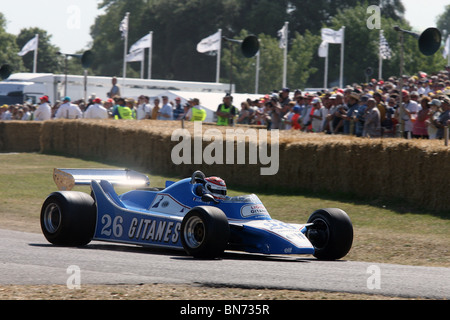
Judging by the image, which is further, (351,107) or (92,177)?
(351,107)

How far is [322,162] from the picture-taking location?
15.4 m

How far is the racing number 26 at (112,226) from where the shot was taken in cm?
958

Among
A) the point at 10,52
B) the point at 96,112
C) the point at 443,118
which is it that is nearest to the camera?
the point at 443,118

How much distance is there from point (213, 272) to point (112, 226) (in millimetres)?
2682

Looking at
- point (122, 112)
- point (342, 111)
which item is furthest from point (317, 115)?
point (122, 112)

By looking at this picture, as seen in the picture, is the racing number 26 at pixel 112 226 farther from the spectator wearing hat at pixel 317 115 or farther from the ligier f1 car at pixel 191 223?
the spectator wearing hat at pixel 317 115

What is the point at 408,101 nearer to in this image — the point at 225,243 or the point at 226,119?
the point at 226,119

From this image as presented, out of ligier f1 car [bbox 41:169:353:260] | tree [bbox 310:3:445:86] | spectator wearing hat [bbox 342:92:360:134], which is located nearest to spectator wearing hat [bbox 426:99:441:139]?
spectator wearing hat [bbox 342:92:360:134]

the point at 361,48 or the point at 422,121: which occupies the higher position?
the point at 361,48

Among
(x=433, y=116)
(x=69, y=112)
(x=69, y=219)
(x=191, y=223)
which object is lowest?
(x=69, y=219)

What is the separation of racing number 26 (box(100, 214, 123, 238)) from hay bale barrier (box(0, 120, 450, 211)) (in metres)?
5.72

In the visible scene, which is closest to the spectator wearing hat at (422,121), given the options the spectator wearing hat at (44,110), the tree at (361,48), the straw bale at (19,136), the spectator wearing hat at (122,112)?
the spectator wearing hat at (122,112)

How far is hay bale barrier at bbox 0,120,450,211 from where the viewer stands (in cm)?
1314

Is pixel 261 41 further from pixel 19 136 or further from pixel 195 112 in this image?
pixel 195 112
